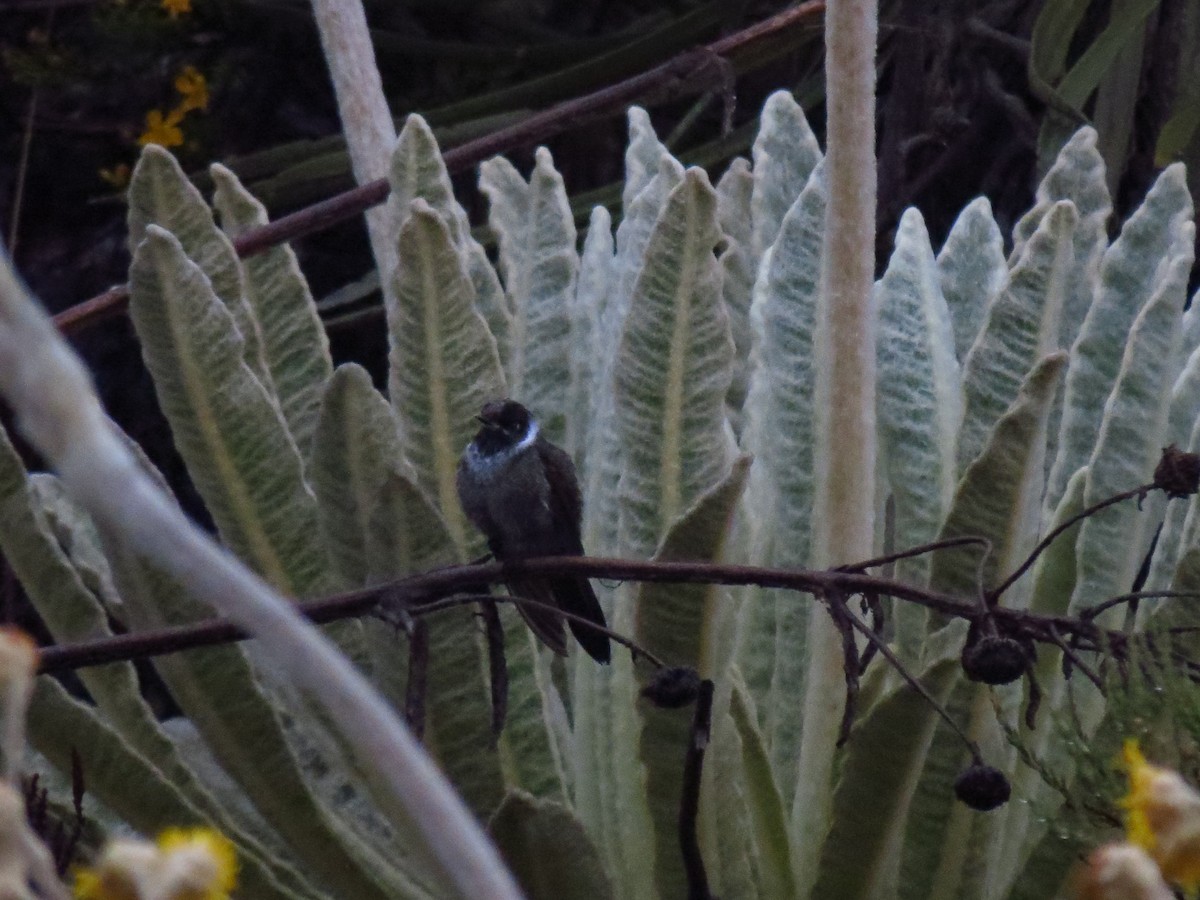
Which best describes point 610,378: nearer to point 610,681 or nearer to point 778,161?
point 610,681

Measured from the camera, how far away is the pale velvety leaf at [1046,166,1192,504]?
4.12 feet

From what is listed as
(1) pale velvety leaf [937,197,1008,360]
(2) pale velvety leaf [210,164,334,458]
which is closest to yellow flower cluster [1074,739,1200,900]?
(2) pale velvety leaf [210,164,334,458]

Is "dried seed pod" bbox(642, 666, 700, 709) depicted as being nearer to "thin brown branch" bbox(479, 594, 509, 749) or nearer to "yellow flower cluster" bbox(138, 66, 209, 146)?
"thin brown branch" bbox(479, 594, 509, 749)

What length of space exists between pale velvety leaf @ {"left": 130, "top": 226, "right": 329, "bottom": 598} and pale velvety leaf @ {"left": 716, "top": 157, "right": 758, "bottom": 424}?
468 millimetres

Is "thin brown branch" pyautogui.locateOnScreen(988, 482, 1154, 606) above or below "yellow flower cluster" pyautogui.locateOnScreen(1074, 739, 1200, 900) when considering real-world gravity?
above

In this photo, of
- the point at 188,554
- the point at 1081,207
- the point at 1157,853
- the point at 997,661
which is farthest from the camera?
the point at 1081,207

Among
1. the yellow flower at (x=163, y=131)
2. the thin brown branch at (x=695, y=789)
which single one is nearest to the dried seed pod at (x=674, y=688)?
the thin brown branch at (x=695, y=789)

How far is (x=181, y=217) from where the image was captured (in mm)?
1170

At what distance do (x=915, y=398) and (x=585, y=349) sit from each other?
0.84 ft

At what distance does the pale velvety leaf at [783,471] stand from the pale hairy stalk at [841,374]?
0.27 ft

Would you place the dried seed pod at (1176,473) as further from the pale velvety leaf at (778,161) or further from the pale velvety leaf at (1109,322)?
the pale velvety leaf at (778,161)

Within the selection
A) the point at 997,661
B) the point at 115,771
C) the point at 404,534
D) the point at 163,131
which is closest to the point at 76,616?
the point at 115,771

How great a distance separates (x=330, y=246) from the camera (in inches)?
95.0

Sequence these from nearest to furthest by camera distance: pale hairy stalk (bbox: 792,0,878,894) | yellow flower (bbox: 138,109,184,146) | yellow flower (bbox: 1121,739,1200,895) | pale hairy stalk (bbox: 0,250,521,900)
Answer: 1. pale hairy stalk (bbox: 0,250,521,900)
2. yellow flower (bbox: 1121,739,1200,895)
3. pale hairy stalk (bbox: 792,0,878,894)
4. yellow flower (bbox: 138,109,184,146)
